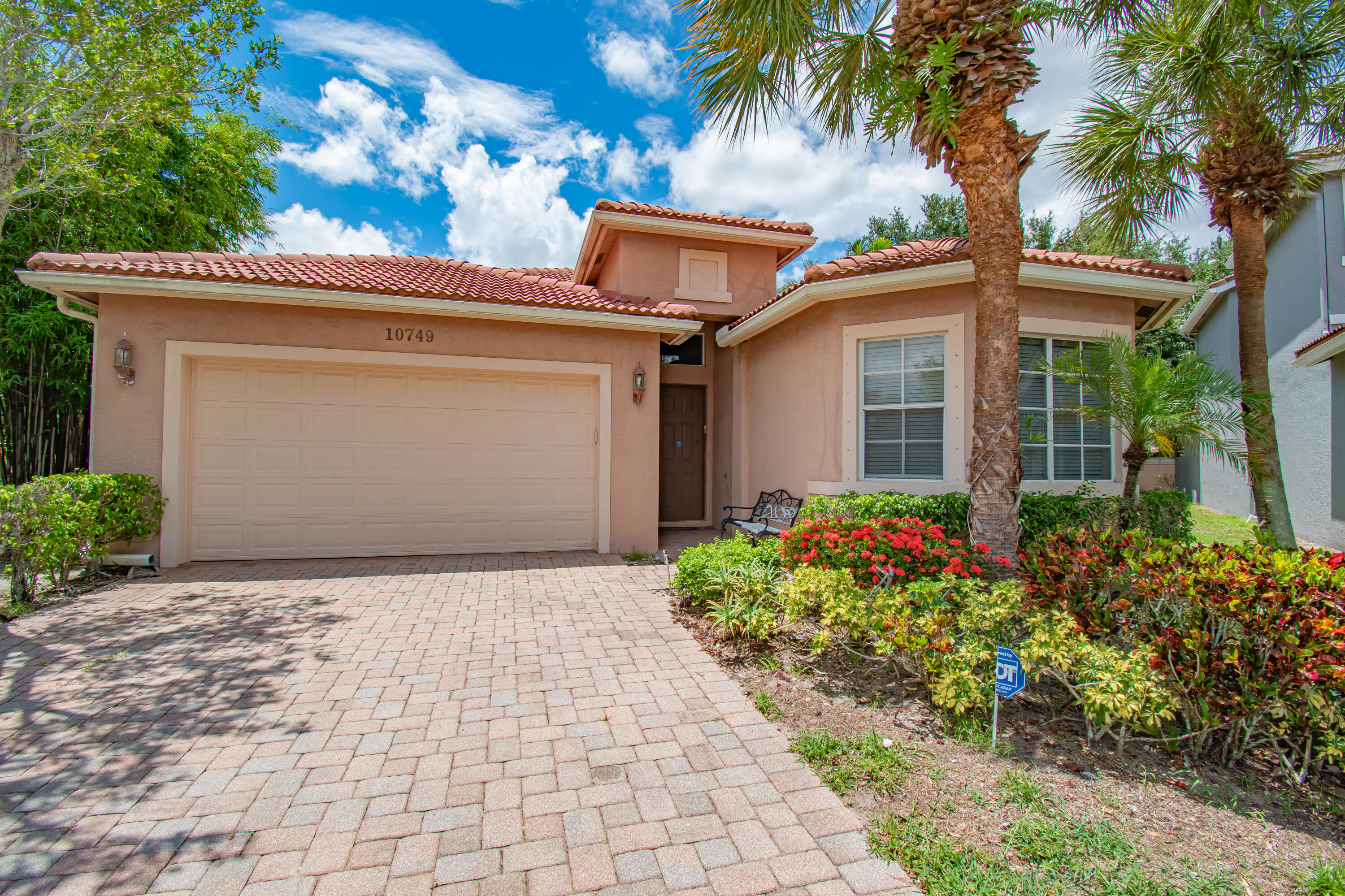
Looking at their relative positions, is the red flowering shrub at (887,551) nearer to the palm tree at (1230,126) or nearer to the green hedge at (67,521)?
the palm tree at (1230,126)

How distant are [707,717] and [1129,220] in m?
8.71

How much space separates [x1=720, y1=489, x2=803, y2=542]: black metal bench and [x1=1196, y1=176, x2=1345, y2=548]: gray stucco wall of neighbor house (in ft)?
26.6

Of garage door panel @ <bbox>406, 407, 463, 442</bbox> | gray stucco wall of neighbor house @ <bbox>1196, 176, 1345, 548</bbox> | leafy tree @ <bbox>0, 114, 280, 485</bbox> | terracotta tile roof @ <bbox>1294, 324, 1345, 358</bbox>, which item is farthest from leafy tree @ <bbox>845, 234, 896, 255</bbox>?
leafy tree @ <bbox>0, 114, 280, 485</bbox>

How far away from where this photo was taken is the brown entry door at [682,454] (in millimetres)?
11008

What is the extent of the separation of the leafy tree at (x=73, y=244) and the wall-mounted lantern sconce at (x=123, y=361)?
2156 mm

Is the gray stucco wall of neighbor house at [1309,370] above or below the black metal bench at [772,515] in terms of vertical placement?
above

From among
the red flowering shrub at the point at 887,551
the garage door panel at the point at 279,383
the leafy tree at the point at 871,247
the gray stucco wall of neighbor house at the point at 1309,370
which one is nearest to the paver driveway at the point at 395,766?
the red flowering shrub at the point at 887,551

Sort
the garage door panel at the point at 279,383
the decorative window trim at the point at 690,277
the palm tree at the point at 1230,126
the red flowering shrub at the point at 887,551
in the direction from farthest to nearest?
1. the decorative window trim at the point at 690,277
2. the garage door panel at the point at 279,383
3. the palm tree at the point at 1230,126
4. the red flowering shrub at the point at 887,551

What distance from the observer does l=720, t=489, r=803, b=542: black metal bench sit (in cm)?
800

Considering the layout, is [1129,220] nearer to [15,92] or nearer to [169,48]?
[169,48]

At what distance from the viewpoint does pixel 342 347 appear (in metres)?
7.66

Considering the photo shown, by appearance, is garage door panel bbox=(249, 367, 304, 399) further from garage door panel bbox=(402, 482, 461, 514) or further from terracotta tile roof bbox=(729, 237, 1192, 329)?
terracotta tile roof bbox=(729, 237, 1192, 329)

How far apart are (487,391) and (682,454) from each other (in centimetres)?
401

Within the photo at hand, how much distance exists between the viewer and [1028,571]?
4238mm
